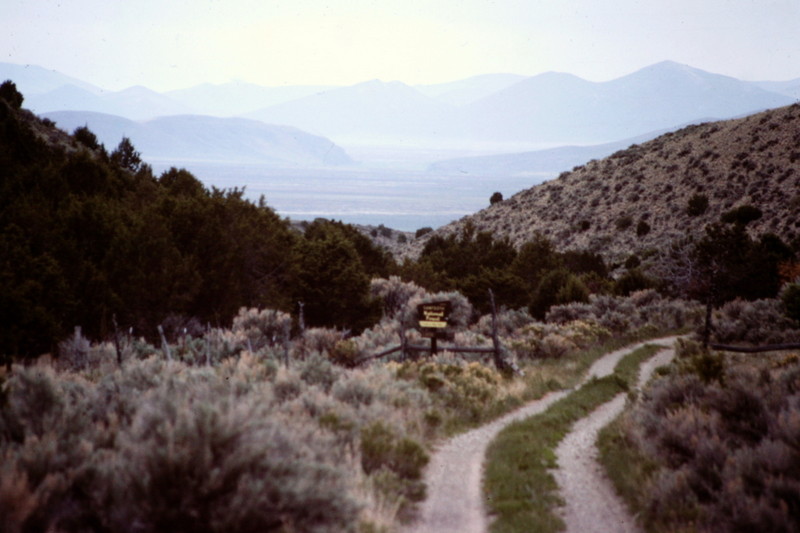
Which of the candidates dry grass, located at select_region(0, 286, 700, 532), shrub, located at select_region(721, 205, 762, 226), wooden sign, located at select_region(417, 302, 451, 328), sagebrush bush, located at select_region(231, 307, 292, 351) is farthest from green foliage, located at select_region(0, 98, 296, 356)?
shrub, located at select_region(721, 205, 762, 226)

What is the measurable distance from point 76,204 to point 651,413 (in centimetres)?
2177

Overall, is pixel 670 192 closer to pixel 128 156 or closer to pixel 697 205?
pixel 697 205

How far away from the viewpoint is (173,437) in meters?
5.20

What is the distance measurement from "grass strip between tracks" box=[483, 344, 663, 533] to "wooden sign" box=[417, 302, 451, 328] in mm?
3914

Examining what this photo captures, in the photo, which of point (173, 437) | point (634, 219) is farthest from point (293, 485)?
point (634, 219)

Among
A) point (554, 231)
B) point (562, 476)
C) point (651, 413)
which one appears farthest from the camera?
point (554, 231)

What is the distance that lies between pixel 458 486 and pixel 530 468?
4.79ft

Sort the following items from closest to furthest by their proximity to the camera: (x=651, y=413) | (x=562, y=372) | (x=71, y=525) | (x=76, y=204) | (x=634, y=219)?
(x=71, y=525), (x=651, y=413), (x=562, y=372), (x=76, y=204), (x=634, y=219)

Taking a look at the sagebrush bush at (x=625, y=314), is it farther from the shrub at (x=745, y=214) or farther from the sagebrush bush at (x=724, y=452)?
the shrub at (x=745, y=214)

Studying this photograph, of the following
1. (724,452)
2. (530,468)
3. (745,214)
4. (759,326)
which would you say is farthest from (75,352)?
(745,214)

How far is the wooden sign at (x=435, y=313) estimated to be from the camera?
53.7ft

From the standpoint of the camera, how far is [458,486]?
843 centimetres

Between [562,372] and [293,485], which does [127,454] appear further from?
[562,372]

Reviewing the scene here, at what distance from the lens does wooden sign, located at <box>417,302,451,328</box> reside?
16359 mm
